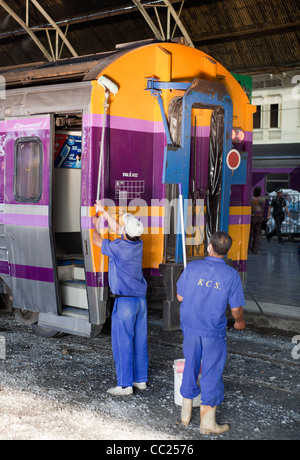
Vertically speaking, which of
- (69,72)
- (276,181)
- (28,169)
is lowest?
(28,169)

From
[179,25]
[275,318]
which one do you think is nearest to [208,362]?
[275,318]

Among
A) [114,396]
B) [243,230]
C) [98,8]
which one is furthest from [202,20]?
[114,396]

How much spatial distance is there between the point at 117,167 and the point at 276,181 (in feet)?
64.4

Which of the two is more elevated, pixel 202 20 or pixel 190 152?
pixel 202 20

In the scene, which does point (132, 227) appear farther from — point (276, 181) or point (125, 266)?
point (276, 181)

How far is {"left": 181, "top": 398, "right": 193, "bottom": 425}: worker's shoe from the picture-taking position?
17.5ft

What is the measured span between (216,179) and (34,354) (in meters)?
3.08

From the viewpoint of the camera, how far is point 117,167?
23.0 feet

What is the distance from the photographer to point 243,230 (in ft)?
27.1

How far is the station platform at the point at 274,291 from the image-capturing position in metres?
9.01

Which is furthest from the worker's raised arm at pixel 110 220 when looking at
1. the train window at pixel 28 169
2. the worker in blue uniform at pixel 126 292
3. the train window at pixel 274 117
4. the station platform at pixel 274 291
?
the train window at pixel 274 117

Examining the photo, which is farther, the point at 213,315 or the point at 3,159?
the point at 3,159

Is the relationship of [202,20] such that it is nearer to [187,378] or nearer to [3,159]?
[3,159]

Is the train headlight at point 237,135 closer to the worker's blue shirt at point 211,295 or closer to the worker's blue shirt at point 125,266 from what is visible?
the worker's blue shirt at point 125,266
